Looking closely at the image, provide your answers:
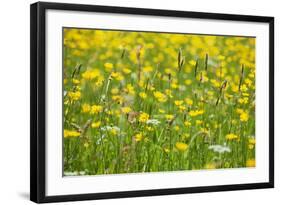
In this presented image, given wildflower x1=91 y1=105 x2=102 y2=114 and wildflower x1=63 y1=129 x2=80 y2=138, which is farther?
wildflower x1=91 y1=105 x2=102 y2=114

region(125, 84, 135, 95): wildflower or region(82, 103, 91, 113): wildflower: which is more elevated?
region(125, 84, 135, 95): wildflower

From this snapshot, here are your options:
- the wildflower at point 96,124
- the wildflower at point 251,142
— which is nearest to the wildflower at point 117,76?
the wildflower at point 96,124

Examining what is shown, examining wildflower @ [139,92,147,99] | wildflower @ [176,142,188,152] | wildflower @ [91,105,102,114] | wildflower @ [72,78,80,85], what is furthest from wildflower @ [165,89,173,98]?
wildflower @ [72,78,80,85]

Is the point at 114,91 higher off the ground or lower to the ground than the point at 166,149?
higher

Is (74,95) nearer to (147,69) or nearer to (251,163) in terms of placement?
(147,69)

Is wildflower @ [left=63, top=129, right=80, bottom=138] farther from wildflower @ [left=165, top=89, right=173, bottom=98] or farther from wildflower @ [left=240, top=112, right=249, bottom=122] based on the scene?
wildflower @ [left=240, top=112, right=249, bottom=122]

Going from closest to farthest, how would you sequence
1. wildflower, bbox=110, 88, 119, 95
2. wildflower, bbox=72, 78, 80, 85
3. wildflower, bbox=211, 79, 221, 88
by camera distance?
wildflower, bbox=72, 78, 80, 85
wildflower, bbox=110, 88, 119, 95
wildflower, bbox=211, 79, 221, 88

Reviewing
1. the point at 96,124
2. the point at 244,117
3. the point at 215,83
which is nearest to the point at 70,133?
the point at 96,124

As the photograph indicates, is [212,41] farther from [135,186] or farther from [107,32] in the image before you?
[135,186]
